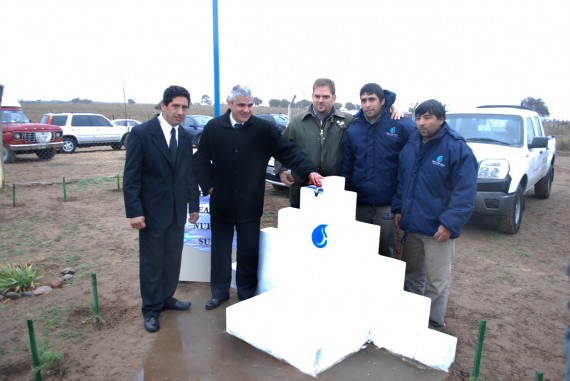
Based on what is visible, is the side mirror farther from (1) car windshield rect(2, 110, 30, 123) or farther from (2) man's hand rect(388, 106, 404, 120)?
(1) car windshield rect(2, 110, 30, 123)

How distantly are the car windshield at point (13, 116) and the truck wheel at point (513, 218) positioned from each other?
606 inches

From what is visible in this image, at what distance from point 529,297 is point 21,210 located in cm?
798

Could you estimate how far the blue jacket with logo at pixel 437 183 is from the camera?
315 cm

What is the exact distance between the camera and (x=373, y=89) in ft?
11.7

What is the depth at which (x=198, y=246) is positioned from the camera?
15.0ft

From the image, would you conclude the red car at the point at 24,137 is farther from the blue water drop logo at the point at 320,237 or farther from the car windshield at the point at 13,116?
the blue water drop logo at the point at 320,237

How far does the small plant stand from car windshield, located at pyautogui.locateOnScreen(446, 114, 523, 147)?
654cm

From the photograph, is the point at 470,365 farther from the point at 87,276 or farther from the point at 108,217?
the point at 108,217

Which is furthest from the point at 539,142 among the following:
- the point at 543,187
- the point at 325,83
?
the point at 325,83

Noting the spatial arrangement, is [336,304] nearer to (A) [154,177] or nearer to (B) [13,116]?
(A) [154,177]

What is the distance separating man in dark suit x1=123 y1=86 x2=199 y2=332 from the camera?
11.0 feet

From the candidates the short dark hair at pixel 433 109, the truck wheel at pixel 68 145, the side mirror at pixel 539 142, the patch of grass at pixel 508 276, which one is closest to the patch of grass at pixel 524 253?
the patch of grass at pixel 508 276

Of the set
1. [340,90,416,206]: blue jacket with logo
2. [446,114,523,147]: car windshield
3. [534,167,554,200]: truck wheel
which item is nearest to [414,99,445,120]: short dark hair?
[340,90,416,206]: blue jacket with logo

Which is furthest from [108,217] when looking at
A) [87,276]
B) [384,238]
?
[384,238]
